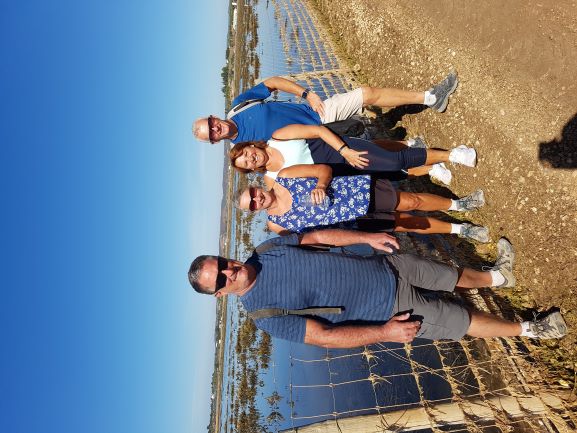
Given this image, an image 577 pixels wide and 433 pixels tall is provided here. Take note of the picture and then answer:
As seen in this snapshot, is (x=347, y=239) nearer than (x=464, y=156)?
Yes

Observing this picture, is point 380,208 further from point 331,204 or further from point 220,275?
point 220,275

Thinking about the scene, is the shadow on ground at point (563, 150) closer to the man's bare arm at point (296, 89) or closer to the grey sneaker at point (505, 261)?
the grey sneaker at point (505, 261)

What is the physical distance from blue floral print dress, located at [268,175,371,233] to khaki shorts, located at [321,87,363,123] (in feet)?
2.85

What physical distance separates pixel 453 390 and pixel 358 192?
2068 mm

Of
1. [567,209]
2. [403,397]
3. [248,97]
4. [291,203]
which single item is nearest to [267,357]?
[403,397]

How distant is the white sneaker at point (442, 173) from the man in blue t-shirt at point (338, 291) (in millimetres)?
1767

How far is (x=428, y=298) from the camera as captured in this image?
3.17m

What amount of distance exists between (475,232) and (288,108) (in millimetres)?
2246

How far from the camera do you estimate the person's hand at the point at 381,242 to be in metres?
3.21

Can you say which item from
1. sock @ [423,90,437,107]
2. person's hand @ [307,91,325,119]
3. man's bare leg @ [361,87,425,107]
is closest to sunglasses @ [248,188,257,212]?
person's hand @ [307,91,325,119]

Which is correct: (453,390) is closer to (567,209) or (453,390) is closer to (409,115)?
(567,209)

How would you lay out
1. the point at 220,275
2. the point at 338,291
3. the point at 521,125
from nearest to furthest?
the point at 220,275
the point at 338,291
the point at 521,125

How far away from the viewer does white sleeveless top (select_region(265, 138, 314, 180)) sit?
11.9 ft

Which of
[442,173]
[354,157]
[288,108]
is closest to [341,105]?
[288,108]
